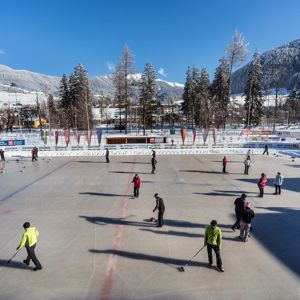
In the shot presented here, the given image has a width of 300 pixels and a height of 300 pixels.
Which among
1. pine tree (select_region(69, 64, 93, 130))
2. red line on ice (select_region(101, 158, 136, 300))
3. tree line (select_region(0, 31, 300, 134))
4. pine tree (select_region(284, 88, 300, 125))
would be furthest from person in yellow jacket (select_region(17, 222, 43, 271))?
pine tree (select_region(284, 88, 300, 125))

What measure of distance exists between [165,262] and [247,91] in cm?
5643

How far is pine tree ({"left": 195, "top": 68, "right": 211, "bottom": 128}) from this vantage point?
191 ft

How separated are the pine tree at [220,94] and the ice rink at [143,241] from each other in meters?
39.1

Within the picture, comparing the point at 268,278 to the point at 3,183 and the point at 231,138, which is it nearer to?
the point at 3,183

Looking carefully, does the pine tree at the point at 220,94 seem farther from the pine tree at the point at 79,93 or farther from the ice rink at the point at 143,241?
the ice rink at the point at 143,241

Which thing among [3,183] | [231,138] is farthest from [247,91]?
[3,183]

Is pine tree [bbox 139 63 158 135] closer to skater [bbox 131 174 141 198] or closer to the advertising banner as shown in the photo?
the advertising banner

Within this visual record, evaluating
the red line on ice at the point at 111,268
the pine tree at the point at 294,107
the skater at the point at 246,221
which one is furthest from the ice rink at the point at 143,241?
the pine tree at the point at 294,107

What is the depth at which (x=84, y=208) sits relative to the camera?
11797 mm

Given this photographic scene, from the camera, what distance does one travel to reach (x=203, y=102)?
59812mm

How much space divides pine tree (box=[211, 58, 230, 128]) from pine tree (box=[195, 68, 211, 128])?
53.9 inches

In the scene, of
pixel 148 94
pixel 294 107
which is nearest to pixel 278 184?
pixel 148 94

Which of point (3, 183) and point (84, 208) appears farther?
point (3, 183)

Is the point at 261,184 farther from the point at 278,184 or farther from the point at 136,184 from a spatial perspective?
the point at 136,184
